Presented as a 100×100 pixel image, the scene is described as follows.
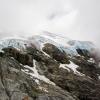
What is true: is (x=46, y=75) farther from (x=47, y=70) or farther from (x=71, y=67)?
(x=71, y=67)

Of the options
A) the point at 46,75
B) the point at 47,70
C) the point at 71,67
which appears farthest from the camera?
the point at 71,67

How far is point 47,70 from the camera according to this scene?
110 m

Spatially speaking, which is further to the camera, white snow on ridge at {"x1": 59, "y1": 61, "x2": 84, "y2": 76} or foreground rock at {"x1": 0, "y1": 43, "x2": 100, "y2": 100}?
white snow on ridge at {"x1": 59, "y1": 61, "x2": 84, "y2": 76}

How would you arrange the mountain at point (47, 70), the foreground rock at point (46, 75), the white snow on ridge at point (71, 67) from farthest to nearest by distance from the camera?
1. the white snow on ridge at point (71, 67)
2. the mountain at point (47, 70)
3. the foreground rock at point (46, 75)

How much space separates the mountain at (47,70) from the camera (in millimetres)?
85125

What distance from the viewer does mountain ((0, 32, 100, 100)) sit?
85.1m

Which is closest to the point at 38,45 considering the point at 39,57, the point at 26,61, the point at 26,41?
the point at 26,41

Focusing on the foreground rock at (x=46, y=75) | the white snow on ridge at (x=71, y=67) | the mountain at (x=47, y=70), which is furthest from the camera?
the white snow on ridge at (x=71, y=67)

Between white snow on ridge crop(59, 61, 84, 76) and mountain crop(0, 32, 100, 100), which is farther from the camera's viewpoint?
white snow on ridge crop(59, 61, 84, 76)

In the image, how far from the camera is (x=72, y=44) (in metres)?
148

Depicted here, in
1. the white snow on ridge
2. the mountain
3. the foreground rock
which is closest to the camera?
the foreground rock

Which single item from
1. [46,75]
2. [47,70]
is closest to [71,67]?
[47,70]

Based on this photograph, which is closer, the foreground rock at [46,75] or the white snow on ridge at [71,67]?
the foreground rock at [46,75]

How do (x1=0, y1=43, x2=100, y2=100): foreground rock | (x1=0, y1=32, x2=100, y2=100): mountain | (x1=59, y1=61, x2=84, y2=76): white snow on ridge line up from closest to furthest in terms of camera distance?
(x1=0, y1=43, x2=100, y2=100): foreground rock, (x1=0, y1=32, x2=100, y2=100): mountain, (x1=59, y1=61, x2=84, y2=76): white snow on ridge
